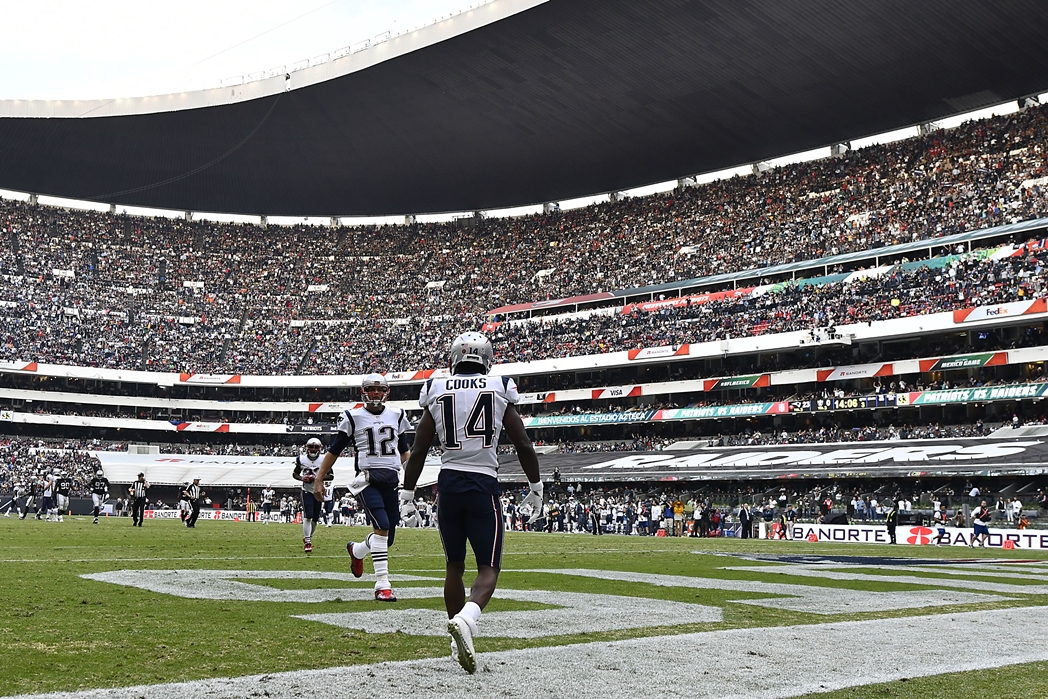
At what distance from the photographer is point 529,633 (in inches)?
280

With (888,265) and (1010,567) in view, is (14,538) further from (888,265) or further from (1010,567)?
(888,265)

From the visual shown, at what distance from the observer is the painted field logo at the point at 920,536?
3234cm

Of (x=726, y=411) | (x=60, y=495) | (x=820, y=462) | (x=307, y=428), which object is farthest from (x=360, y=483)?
(x=307, y=428)

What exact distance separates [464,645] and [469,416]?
5.58 feet

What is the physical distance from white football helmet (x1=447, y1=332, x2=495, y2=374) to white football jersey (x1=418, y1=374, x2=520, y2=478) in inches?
4.7

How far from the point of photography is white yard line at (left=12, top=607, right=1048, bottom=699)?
16.4 feet

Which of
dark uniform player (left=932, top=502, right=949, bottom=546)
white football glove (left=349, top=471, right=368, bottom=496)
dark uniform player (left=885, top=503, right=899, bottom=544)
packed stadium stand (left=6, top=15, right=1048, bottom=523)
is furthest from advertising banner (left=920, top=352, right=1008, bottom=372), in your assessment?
white football glove (left=349, top=471, right=368, bottom=496)

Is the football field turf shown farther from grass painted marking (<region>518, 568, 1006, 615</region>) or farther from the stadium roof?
the stadium roof

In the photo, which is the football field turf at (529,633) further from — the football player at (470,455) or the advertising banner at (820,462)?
the advertising banner at (820,462)

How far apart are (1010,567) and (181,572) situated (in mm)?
13170

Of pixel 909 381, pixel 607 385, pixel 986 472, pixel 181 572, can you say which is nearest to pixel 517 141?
pixel 607 385

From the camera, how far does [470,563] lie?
15.5 meters

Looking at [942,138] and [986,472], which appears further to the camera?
[942,138]

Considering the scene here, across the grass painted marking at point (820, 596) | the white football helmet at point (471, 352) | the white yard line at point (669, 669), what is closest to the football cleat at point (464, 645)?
the white yard line at point (669, 669)
